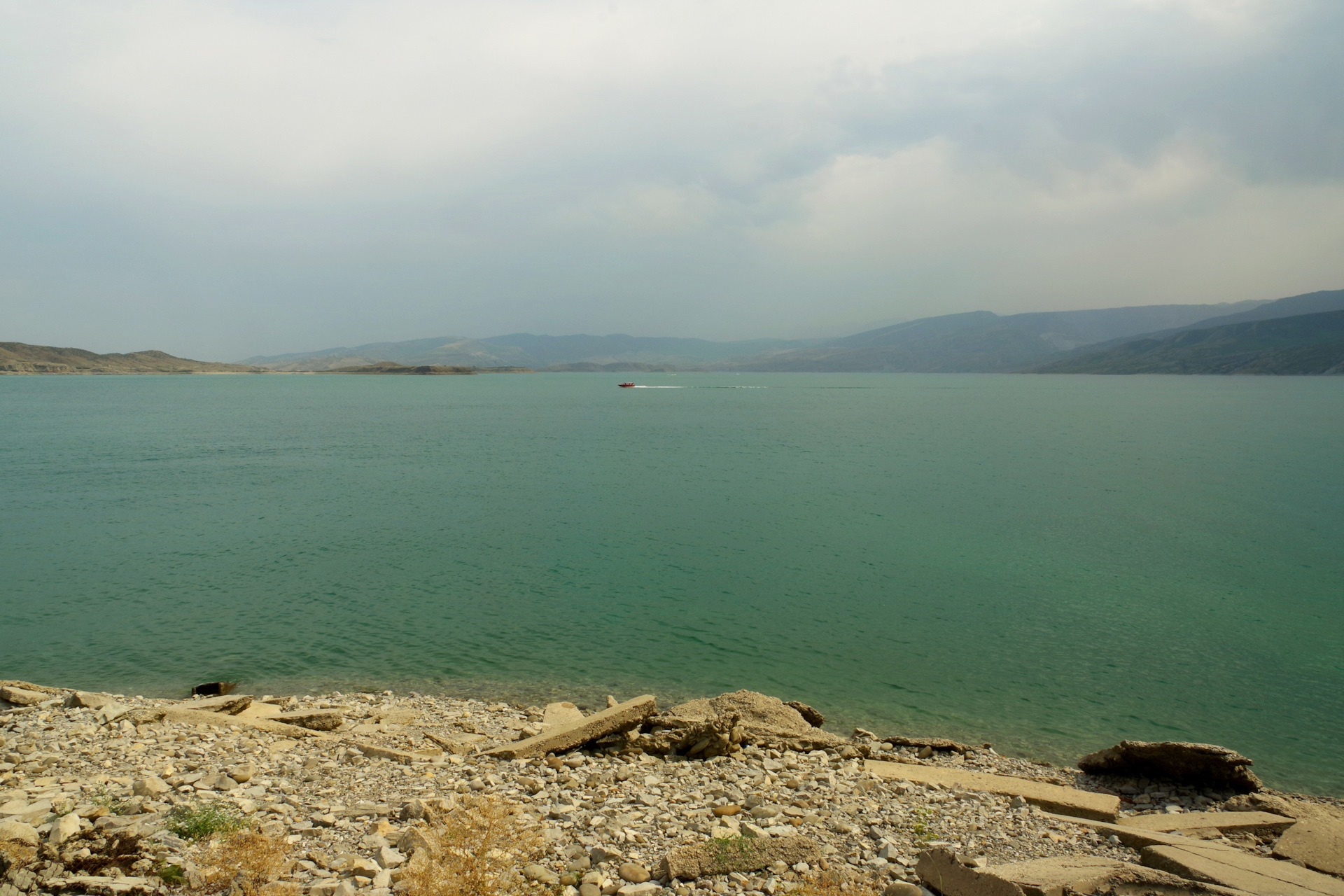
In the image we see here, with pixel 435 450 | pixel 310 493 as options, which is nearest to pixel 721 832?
pixel 310 493

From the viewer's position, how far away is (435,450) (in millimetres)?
54438

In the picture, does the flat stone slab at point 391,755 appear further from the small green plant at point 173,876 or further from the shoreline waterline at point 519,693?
the shoreline waterline at point 519,693

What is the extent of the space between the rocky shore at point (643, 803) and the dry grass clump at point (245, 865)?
85 mm

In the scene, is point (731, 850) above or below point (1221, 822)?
above

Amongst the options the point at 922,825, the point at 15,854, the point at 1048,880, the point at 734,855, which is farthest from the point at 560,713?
the point at 1048,880

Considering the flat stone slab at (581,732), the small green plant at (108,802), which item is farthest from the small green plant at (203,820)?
the flat stone slab at (581,732)

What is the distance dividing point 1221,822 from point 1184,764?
1.84 m

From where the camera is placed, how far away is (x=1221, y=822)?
26.8 feet

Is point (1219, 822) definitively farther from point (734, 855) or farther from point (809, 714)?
point (734, 855)

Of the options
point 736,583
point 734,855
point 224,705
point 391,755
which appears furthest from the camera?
point 736,583

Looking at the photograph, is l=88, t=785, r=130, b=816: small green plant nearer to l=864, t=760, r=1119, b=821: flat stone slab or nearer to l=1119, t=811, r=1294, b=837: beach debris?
l=864, t=760, r=1119, b=821: flat stone slab

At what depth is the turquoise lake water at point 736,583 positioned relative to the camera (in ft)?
47.9

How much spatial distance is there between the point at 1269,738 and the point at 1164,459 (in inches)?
1684

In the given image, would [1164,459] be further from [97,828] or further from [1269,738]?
[97,828]
